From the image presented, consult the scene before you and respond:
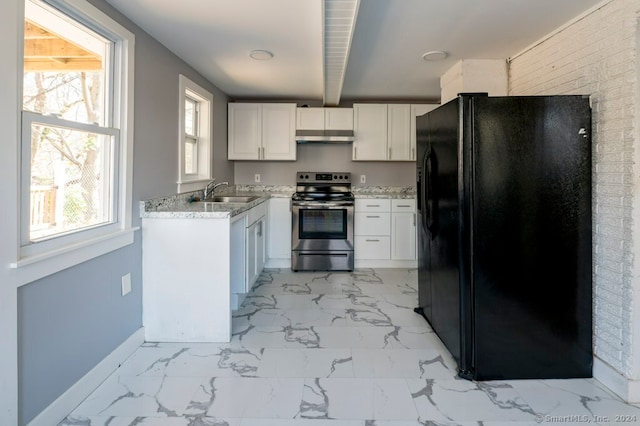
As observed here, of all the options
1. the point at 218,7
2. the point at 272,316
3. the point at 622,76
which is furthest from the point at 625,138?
the point at 272,316

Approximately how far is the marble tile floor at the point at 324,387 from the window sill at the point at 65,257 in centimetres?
72

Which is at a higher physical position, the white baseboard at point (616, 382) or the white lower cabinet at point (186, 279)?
the white lower cabinet at point (186, 279)

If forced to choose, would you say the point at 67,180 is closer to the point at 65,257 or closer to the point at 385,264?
the point at 65,257

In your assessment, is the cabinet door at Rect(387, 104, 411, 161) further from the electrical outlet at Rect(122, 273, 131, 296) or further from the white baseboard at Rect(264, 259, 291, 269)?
the electrical outlet at Rect(122, 273, 131, 296)

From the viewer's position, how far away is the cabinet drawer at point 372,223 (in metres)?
4.55

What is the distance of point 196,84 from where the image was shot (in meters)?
3.50

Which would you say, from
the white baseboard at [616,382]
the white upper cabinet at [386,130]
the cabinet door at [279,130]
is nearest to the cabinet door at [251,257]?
the cabinet door at [279,130]

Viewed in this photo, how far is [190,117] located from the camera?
3754 mm

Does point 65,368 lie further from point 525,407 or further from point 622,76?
point 622,76

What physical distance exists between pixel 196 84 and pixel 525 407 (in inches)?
139

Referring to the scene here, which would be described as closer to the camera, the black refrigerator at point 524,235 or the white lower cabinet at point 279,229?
the black refrigerator at point 524,235

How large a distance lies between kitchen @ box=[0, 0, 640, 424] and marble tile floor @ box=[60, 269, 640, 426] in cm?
22

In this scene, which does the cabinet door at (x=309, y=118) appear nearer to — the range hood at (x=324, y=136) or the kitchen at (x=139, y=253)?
the range hood at (x=324, y=136)

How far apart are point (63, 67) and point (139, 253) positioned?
120cm
